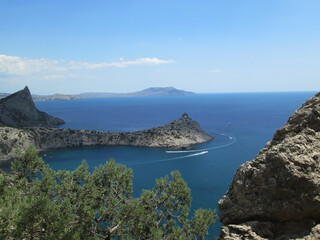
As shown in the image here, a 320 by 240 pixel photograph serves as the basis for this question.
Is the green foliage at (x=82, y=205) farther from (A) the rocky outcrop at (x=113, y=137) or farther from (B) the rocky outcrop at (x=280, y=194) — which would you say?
(A) the rocky outcrop at (x=113, y=137)

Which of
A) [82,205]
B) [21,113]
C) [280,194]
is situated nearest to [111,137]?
[21,113]

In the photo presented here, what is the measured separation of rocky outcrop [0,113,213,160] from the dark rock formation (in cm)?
4257

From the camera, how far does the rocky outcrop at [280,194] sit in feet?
28.2

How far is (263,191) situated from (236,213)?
4.77 ft

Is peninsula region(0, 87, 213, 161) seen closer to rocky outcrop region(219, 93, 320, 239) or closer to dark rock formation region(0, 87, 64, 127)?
dark rock formation region(0, 87, 64, 127)

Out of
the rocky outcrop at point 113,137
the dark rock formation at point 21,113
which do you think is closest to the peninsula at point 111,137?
the rocky outcrop at point 113,137

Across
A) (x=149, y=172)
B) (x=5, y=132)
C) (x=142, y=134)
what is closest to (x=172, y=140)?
(x=142, y=134)

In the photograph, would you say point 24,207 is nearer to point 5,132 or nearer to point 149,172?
point 149,172

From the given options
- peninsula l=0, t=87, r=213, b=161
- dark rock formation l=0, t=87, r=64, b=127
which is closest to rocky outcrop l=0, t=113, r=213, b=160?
peninsula l=0, t=87, r=213, b=161

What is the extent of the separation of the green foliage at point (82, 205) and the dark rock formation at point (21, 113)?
448 ft

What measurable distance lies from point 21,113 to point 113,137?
75.6 metres

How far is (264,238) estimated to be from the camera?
8.70 m

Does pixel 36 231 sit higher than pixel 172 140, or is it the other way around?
pixel 36 231

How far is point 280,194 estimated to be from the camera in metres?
8.96
